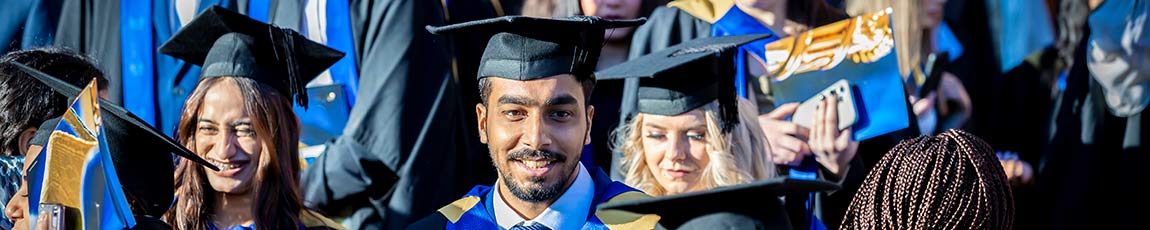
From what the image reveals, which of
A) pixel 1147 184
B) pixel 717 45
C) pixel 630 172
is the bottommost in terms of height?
pixel 1147 184

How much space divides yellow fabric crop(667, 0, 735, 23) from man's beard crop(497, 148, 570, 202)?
2169 mm

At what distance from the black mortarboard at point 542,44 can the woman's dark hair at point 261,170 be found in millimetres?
831

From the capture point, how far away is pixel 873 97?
596cm

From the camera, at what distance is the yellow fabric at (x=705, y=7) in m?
6.32

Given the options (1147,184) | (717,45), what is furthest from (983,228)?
(1147,184)

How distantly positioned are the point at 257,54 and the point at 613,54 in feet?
6.48

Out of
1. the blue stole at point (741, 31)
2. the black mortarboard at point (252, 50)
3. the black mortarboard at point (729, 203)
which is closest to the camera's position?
the black mortarboard at point (729, 203)

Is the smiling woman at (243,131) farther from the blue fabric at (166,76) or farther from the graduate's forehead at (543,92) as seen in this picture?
the blue fabric at (166,76)

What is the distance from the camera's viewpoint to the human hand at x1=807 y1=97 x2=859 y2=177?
5992 mm

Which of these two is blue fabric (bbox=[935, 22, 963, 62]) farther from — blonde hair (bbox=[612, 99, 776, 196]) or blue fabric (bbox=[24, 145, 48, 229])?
blue fabric (bbox=[24, 145, 48, 229])

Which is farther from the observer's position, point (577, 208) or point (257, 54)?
point (257, 54)

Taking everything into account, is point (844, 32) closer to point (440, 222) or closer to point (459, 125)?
point (459, 125)

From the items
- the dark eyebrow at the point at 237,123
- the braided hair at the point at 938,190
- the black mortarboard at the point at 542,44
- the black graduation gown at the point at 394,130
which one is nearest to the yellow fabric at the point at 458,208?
the black mortarboard at the point at 542,44

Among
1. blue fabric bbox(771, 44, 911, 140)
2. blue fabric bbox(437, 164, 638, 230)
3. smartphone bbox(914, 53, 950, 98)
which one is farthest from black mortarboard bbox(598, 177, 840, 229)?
smartphone bbox(914, 53, 950, 98)
